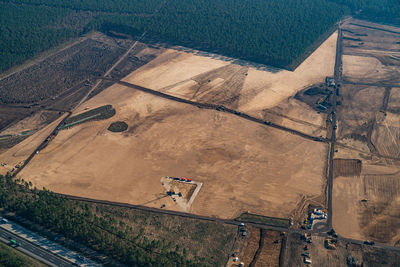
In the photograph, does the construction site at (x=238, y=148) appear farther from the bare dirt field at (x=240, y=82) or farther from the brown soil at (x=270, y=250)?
the bare dirt field at (x=240, y=82)

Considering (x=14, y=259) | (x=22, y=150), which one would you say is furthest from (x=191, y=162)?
(x=22, y=150)

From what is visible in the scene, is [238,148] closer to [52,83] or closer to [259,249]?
[259,249]

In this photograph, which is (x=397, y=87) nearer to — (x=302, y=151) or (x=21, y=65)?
(x=302, y=151)

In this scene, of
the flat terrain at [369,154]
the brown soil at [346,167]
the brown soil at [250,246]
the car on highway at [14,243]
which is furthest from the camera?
the brown soil at [346,167]

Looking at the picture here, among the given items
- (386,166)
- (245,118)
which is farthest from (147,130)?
(386,166)

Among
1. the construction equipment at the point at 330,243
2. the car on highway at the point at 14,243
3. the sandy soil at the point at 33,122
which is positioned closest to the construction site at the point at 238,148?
the construction equipment at the point at 330,243

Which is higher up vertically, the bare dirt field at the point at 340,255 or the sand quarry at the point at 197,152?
the sand quarry at the point at 197,152
